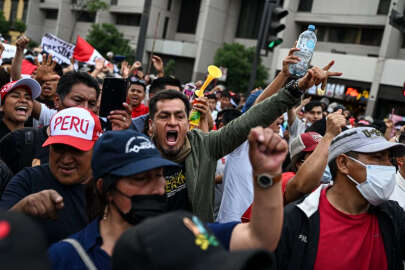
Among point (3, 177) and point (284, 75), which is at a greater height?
point (284, 75)

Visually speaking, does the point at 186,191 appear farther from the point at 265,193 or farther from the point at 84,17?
the point at 84,17

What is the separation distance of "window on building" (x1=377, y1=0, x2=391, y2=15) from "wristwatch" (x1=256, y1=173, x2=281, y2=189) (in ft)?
87.8

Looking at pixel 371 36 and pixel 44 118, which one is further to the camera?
pixel 371 36

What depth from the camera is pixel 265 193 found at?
1.56 metres

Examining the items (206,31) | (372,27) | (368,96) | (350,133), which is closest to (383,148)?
(350,133)

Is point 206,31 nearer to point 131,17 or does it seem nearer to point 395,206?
point 131,17

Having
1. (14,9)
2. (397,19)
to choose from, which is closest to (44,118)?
(397,19)

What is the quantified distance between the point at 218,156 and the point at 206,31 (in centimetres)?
3057

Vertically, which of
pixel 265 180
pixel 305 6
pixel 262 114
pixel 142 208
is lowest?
pixel 142 208

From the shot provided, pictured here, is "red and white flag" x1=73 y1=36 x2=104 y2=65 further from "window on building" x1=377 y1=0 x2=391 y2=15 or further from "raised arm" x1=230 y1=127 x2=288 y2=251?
"window on building" x1=377 y1=0 x2=391 y2=15

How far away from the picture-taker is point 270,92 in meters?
2.99

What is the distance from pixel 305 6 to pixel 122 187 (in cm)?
2910

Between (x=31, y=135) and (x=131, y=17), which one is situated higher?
(x=131, y=17)

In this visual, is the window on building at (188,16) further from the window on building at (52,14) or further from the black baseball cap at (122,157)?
the black baseball cap at (122,157)
